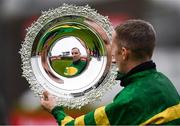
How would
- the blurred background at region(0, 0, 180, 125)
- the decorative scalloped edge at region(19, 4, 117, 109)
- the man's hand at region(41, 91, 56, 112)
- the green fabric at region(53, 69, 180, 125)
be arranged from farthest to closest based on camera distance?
the blurred background at region(0, 0, 180, 125) → the decorative scalloped edge at region(19, 4, 117, 109) → the man's hand at region(41, 91, 56, 112) → the green fabric at region(53, 69, 180, 125)

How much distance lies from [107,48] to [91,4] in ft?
0.81

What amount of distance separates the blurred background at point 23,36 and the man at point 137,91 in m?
0.74

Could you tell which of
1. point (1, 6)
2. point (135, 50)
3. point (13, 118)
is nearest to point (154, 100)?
point (135, 50)

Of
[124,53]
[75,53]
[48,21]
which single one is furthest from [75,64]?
[124,53]

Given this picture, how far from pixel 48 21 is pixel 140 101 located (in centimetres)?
79

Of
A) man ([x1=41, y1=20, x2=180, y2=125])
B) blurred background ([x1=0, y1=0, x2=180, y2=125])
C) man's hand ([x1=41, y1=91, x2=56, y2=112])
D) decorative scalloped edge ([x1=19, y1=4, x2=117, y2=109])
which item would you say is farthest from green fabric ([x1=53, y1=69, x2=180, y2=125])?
blurred background ([x1=0, y1=0, x2=180, y2=125])

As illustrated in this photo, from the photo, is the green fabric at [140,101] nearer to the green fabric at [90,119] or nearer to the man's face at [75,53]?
the green fabric at [90,119]

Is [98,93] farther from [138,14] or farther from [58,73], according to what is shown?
[138,14]

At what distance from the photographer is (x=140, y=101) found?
1.52m

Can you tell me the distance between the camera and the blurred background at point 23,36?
235 centimetres

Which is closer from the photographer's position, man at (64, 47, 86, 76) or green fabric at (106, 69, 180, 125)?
green fabric at (106, 69, 180, 125)

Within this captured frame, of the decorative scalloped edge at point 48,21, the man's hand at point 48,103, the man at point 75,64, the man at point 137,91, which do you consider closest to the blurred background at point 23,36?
the decorative scalloped edge at point 48,21

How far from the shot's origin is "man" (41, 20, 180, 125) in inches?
60.0

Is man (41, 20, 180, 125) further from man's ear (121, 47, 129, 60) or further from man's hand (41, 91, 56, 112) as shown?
man's hand (41, 91, 56, 112)
